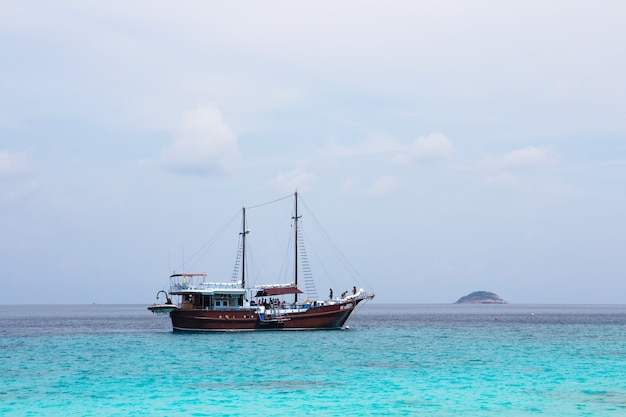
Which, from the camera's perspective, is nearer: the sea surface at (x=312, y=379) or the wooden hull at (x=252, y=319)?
the sea surface at (x=312, y=379)

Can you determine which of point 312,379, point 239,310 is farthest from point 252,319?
point 312,379

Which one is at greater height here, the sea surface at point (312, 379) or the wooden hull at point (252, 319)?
the wooden hull at point (252, 319)

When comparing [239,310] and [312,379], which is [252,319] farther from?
[312,379]

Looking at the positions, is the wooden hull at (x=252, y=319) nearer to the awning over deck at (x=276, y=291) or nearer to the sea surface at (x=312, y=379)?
the awning over deck at (x=276, y=291)

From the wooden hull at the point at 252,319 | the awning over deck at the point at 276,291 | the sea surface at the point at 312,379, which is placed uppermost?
the awning over deck at the point at 276,291

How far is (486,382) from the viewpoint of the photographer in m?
37.7

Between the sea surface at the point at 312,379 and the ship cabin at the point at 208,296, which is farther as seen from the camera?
the ship cabin at the point at 208,296

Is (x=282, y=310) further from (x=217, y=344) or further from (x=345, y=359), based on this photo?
(x=345, y=359)

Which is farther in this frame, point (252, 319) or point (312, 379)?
point (252, 319)

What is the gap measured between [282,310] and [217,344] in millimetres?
14233

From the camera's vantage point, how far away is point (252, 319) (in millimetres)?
74562

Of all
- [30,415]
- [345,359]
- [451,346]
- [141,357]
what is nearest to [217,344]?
[141,357]

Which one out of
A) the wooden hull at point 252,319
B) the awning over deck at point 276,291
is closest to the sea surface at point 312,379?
the wooden hull at point 252,319

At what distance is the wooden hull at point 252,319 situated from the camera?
73.1 m
